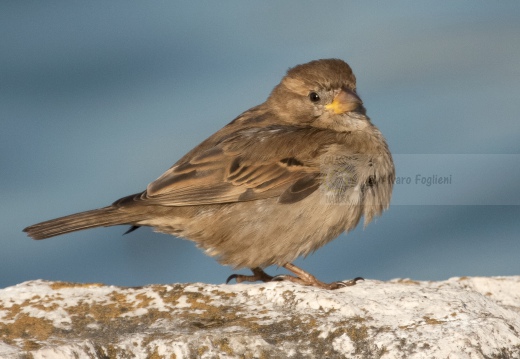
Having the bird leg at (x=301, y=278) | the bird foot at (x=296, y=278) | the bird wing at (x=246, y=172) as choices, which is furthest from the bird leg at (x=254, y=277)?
the bird wing at (x=246, y=172)

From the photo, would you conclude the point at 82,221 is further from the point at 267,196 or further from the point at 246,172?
the point at 267,196

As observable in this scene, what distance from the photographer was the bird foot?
4.96m

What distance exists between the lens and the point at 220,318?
13.2ft

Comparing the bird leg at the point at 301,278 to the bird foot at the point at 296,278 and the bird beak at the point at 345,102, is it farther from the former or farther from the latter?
the bird beak at the point at 345,102

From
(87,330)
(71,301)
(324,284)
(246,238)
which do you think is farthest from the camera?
(246,238)

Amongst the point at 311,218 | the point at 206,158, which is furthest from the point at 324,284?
the point at 206,158

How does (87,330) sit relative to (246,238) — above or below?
below

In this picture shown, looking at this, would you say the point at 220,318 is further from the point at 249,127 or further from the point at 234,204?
the point at 249,127

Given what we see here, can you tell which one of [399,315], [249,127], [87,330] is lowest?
[87,330]

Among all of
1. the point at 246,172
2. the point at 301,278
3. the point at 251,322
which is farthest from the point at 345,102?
the point at 251,322

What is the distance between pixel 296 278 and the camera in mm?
5605

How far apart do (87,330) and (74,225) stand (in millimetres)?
1946

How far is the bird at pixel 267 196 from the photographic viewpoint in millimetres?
5582

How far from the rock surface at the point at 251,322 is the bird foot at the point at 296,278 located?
0.28 meters
